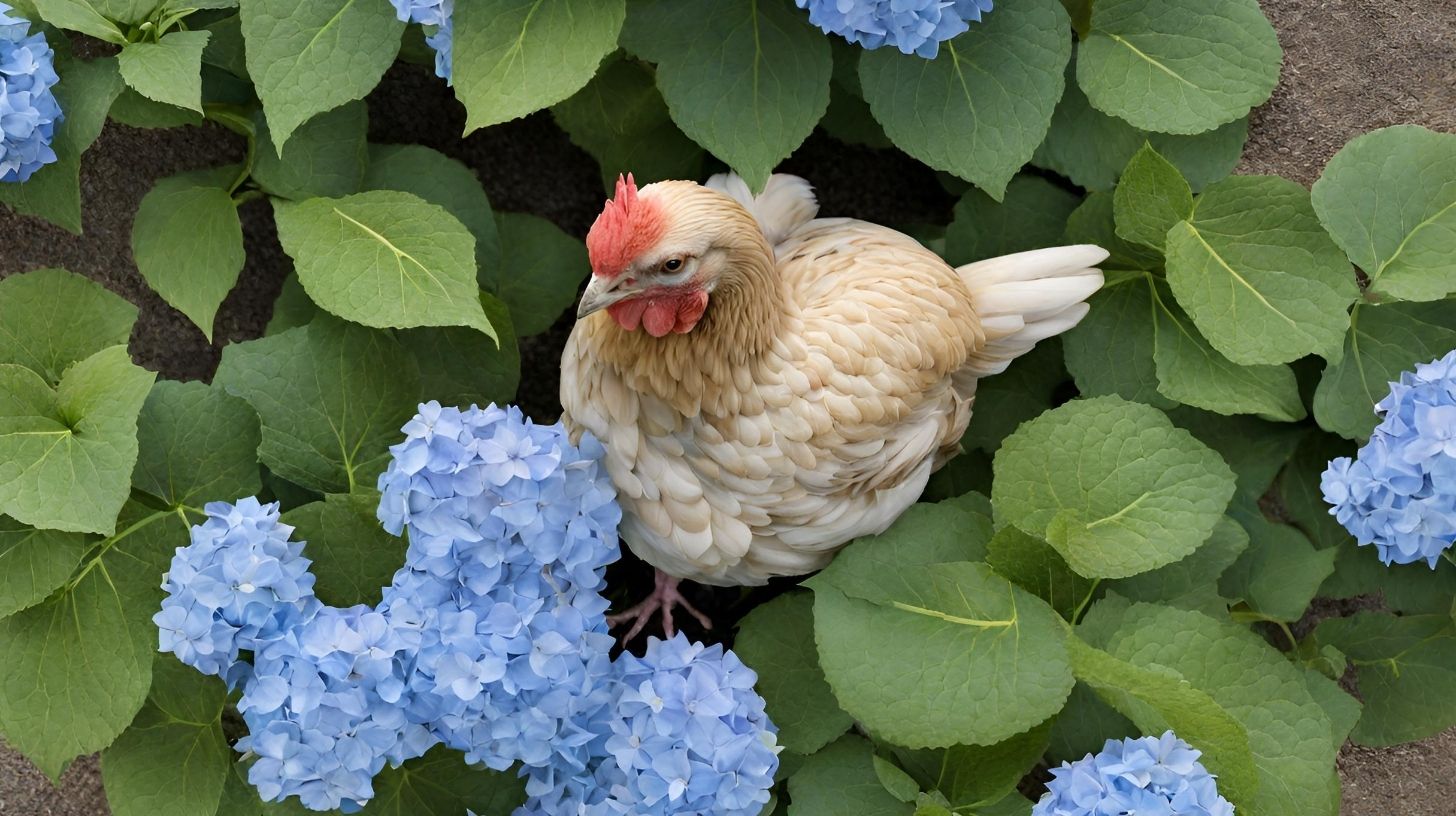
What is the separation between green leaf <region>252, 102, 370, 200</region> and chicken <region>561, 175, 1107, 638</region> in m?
0.26

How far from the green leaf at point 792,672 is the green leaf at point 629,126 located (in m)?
0.39

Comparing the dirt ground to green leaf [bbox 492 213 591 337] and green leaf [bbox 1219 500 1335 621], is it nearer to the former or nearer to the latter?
green leaf [bbox 492 213 591 337]

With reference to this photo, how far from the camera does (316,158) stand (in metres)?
1.01

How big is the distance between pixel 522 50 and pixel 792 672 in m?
0.51

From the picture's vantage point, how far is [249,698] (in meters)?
0.85

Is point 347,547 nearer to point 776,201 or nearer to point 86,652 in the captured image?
point 86,652

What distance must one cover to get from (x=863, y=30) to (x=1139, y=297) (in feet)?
1.14

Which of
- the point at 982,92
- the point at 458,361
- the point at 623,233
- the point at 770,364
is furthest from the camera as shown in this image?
the point at 458,361

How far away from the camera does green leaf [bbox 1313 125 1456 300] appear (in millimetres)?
987

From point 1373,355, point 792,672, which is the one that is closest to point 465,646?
point 792,672

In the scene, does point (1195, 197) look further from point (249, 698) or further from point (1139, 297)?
point (249, 698)

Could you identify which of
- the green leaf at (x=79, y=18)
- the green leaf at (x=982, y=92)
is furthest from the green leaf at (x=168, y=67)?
the green leaf at (x=982, y=92)

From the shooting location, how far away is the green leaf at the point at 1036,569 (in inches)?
37.0

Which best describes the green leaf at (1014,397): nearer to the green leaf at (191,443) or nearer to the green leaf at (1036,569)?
the green leaf at (1036,569)
